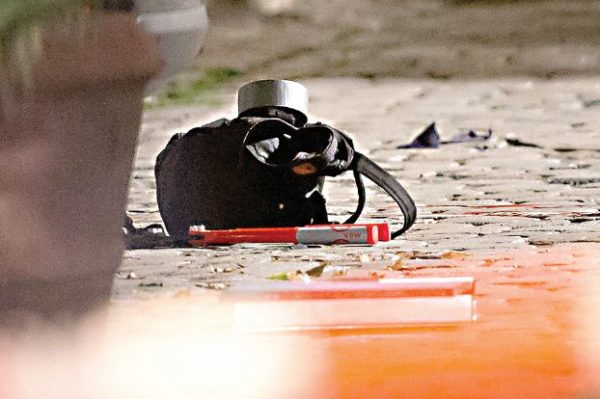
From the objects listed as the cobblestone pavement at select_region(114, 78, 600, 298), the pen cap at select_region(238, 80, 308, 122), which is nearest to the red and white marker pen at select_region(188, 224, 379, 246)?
the cobblestone pavement at select_region(114, 78, 600, 298)

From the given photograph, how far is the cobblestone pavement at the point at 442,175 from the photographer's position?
→ 759 mm

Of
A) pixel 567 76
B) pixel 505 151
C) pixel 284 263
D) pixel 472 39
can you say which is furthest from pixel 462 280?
pixel 472 39

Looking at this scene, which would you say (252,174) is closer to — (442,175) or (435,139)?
(442,175)

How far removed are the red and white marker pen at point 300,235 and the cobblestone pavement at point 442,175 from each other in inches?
0.7

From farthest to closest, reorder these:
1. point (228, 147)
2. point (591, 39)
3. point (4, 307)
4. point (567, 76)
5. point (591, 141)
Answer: point (591, 39), point (567, 76), point (591, 141), point (228, 147), point (4, 307)

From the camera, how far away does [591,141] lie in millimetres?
1307

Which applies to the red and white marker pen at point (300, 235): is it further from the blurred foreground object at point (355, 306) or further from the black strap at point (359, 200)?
the blurred foreground object at point (355, 306)

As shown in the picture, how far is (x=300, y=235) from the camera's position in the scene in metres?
0.84

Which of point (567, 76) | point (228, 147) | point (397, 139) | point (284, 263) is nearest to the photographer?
point (284, 263)

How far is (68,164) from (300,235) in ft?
1.20

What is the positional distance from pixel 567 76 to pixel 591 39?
1.28 feet

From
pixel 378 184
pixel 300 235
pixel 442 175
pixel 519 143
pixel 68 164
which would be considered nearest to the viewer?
pixel 68 164

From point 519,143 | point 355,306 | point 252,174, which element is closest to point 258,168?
point 252,174

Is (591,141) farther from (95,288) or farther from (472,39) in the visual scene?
(472,39)
